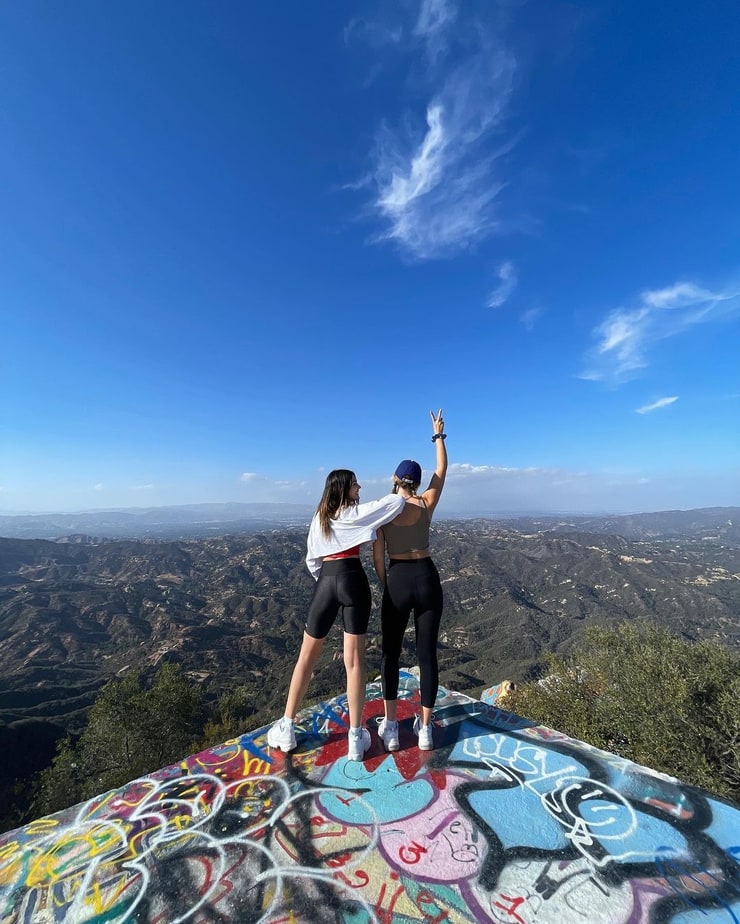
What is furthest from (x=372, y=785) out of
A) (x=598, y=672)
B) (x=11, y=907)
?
(x=598, y=672)

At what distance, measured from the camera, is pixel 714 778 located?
49.2 ft

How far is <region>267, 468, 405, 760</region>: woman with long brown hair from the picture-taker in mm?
3727

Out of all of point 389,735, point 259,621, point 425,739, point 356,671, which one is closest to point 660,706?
point 425,739

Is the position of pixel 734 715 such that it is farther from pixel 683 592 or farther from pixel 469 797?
pixel 683 592

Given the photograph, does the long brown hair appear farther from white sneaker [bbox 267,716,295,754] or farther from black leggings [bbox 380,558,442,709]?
white sneaker [bbox 267,716,295,754]

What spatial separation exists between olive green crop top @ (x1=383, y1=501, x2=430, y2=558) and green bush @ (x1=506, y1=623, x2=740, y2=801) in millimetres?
19051

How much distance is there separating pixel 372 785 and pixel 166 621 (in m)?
148

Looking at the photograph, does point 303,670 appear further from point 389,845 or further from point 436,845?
point 436,845

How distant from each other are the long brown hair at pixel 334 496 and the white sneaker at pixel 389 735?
73.3 inches

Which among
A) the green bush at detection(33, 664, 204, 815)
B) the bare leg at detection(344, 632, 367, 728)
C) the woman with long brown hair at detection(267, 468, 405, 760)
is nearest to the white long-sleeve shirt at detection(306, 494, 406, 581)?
the woman with long brown hair at detection(267, 468, 405, 760)

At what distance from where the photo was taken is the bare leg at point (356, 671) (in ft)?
12.0

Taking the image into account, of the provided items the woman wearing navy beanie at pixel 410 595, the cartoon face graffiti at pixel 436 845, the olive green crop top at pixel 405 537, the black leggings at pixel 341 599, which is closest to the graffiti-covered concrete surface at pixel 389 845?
the cartoon face graffiti at pixel 436 845

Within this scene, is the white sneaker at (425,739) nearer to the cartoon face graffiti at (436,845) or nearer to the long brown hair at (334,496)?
the cartoon face graffiti at (436,845)

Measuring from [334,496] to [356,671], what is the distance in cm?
162
